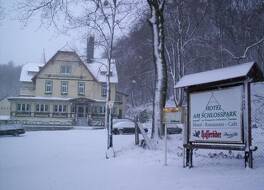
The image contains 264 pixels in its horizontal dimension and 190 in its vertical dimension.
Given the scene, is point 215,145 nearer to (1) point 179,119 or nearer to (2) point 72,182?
(1) point 179,119

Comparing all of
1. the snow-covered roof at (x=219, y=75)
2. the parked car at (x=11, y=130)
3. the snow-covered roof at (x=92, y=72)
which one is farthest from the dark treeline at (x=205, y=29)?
the snow-covered roof at (x=92, y=72)

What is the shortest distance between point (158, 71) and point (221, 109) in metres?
6.55

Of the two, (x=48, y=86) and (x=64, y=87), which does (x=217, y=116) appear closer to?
(x=64, y=87)

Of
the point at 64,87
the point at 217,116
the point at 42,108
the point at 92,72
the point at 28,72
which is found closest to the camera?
the point at 217,116

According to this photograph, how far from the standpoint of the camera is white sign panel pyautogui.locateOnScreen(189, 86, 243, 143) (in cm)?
1072

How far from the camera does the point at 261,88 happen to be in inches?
1209

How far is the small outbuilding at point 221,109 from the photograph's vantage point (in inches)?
413

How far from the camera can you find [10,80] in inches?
5059

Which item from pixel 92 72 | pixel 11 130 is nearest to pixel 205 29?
pixel 11 130

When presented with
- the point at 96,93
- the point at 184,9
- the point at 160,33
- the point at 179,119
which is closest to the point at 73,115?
the point at 96,93

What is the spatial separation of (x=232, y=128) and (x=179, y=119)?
2.03 meters

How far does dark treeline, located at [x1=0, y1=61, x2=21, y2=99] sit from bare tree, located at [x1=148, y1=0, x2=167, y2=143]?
117480 mm

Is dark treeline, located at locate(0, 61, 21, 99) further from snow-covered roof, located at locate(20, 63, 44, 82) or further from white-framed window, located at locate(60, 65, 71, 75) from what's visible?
white-framed window, located at locate(60, 65, 71, 75)

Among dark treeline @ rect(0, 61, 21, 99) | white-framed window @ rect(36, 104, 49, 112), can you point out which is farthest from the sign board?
dark treeline @ rect(0, 61, 21, 99)
